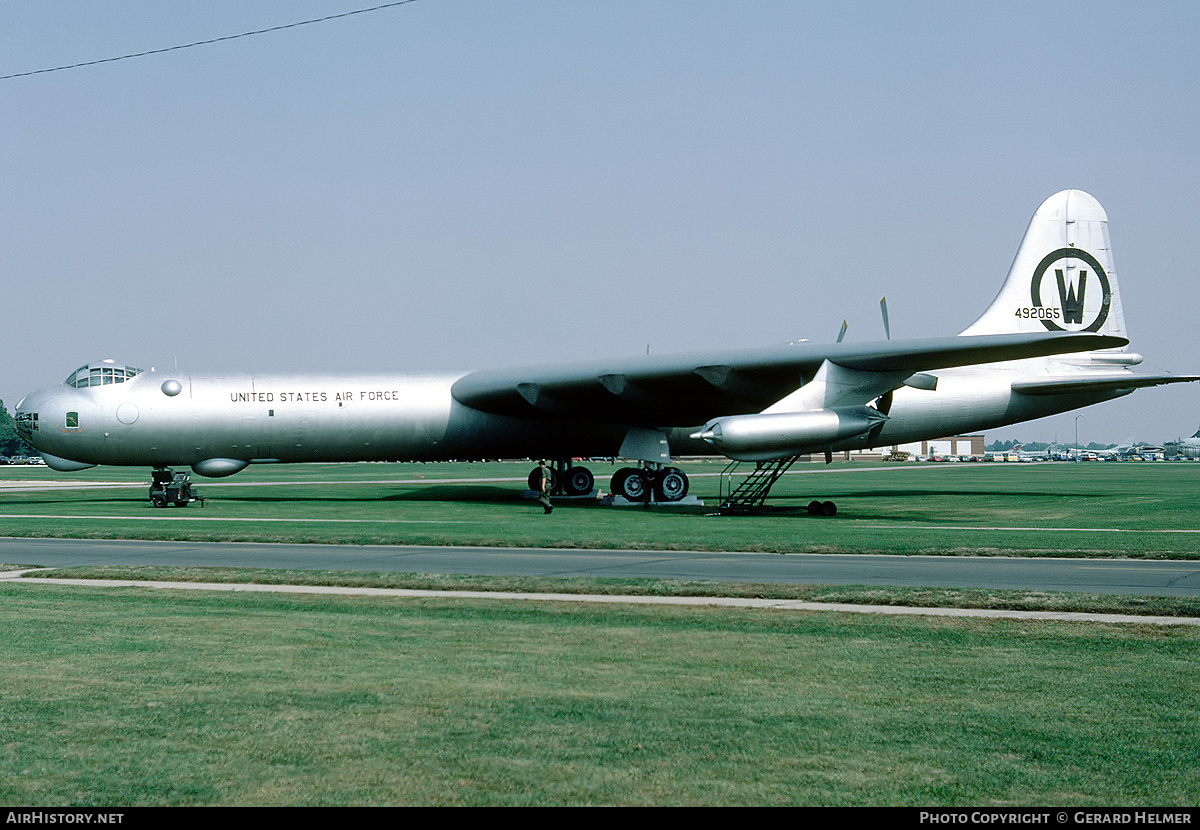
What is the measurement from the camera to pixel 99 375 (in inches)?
1412

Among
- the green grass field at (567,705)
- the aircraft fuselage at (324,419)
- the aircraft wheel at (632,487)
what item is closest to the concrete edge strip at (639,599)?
the green grass field at (567,705)

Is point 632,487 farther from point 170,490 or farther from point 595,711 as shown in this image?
point 595,711

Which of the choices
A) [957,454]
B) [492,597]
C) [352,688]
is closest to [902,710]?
[352,688]

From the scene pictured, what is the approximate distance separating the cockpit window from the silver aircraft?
1.8 inches

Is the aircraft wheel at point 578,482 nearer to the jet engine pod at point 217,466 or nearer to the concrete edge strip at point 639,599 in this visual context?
the jet engine pod at point 217,466

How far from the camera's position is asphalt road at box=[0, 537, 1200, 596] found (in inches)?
638

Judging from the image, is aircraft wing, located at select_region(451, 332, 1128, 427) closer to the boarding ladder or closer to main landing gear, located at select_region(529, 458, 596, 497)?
the boarding ladder

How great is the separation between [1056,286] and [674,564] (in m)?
25.5

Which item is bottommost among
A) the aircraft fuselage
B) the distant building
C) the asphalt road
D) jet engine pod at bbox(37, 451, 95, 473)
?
the asphalt road

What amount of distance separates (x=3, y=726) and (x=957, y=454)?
172 metres

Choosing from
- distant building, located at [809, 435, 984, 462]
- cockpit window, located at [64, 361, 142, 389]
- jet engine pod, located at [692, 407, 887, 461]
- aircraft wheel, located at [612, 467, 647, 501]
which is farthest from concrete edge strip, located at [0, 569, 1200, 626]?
distant building, located at [809, 435, 984, 462]

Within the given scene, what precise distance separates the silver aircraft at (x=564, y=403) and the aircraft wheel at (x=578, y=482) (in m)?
1.32

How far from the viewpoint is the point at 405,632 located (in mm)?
11875
